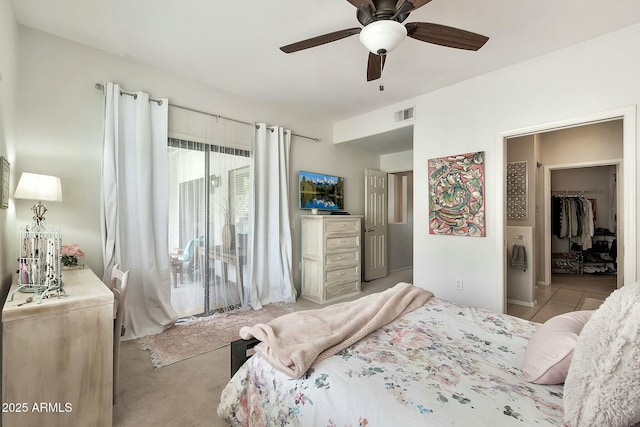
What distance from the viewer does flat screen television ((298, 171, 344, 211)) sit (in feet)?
14.6

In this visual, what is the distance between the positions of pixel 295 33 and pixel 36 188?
2314 millimetres

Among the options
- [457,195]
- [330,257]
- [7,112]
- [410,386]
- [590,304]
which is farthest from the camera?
[330,257]

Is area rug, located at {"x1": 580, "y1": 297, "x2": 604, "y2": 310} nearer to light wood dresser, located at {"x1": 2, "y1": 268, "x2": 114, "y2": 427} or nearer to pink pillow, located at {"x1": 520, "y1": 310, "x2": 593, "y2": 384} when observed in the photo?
pink pillow, located at {"x1": 520, "y1": 310, "x2": 593, "y2": 384}

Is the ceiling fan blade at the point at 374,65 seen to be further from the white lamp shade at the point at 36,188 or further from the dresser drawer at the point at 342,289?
the dresser drawer at the point at 342,289

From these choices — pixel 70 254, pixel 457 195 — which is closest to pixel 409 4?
pixel 457 195

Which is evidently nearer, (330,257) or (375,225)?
(330,257)

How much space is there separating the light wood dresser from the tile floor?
13.1 feet

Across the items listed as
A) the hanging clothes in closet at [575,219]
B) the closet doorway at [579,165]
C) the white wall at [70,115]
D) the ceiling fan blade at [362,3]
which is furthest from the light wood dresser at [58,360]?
the hanging clothes in closet at [575,219]

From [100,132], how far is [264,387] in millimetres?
2805

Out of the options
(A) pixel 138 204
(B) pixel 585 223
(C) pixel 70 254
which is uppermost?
(A) pixel 138 204

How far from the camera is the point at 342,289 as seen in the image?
14.2ft

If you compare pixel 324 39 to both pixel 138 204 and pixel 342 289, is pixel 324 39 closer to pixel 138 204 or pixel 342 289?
pixel 138 204

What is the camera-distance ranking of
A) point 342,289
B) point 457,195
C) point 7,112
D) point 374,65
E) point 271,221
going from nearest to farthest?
point 7,112 < point 374,65 < point 457,195 < point 271,221 < point 342,289

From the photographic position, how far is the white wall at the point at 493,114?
97.8 inches
